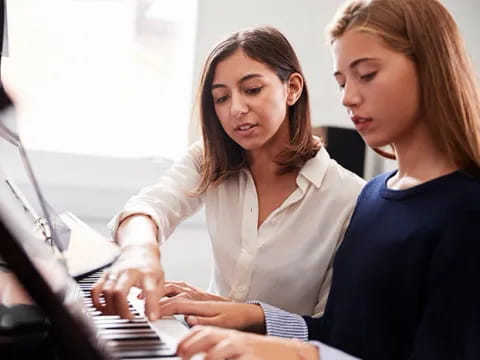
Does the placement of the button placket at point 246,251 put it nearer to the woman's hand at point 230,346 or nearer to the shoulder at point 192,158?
the shoulder at point 192,158

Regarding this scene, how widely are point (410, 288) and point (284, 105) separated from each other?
64 centimetres

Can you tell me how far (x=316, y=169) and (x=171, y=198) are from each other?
320 millimetres

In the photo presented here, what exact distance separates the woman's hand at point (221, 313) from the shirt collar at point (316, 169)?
37cm

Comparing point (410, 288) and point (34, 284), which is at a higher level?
point (34, 284)

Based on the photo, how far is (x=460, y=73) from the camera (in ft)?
2.93

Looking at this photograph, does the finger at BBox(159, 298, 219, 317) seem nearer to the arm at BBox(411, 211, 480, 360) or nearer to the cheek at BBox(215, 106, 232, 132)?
the arm at BBox(411, 211, 480, 360)

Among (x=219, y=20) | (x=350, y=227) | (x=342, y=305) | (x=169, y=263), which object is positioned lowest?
(x=169, y=263)

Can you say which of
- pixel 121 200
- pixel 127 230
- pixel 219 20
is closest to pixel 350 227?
pixel 127 230

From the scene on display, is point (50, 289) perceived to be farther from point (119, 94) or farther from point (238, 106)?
point (119, 94)

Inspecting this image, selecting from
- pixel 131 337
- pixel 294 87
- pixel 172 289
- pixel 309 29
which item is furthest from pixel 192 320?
pixel 309 29

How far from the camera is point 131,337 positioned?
2.31 feet

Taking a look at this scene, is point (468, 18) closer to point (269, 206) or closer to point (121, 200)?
point (121, 200)

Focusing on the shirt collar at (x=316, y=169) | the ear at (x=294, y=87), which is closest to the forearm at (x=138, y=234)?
the shirt collar at (x=316, y=169)

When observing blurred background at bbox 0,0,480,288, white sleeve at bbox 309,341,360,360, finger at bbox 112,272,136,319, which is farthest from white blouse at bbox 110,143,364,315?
blurred background at bbox 0,0,480,288
